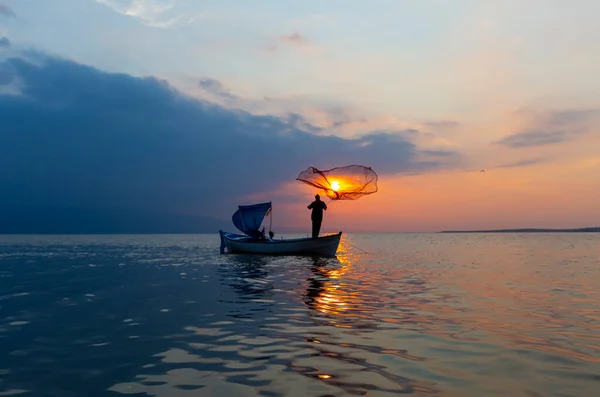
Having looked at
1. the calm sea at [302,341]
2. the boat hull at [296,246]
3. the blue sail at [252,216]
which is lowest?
the calm sea at [302,341]

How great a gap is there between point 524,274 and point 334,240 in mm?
16972

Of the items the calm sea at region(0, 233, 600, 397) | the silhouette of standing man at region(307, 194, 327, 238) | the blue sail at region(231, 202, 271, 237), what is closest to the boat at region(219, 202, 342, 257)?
the blue sail at region(231, 202, 271, 237)

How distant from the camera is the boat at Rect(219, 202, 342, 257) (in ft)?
135

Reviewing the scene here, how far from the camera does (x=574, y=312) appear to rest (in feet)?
49.2

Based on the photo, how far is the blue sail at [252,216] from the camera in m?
48.2

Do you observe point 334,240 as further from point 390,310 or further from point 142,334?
point 142,334

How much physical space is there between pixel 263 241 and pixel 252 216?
16.7ft

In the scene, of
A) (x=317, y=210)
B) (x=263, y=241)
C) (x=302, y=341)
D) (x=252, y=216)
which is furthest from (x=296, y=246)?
(x=302, y=341)

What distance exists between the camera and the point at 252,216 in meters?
48.6

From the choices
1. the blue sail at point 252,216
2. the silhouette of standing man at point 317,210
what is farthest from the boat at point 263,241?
the silhouette of standing man at point 317,210

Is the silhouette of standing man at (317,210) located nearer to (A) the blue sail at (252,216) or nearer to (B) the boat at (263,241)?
(B) the boat at (263,241)

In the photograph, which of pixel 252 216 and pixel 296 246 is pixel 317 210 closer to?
pixel 296 246

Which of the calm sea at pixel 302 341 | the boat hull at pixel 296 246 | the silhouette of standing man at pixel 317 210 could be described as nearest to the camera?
the calm sea at pixel 302 341

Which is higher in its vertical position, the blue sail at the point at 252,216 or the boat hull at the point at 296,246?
the blue sail at the point at 252,216
